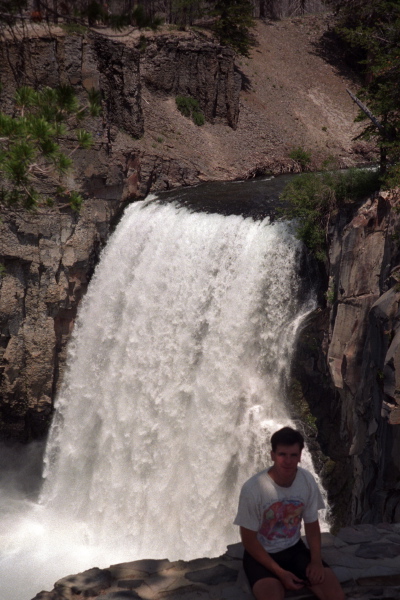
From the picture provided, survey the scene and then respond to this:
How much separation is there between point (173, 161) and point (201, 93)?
6.34 m

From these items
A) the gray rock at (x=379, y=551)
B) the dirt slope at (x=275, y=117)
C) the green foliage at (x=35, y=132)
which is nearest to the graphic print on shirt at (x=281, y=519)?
the gray rock at (x=379, y=551)

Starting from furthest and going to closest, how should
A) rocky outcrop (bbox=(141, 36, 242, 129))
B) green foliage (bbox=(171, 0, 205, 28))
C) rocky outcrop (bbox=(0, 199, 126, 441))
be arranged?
green foliage (bbox=(171, 0, 205, 28)) → rocky outcrop (bbox=(141, 36, 242, 129)) → rocky outcrop (bbox=(0, 199, 126, 441))

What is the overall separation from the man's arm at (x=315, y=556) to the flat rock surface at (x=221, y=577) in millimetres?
174

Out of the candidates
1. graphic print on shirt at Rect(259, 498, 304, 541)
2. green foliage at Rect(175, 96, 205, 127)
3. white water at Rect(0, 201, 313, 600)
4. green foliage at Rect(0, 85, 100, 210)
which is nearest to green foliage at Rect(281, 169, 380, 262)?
white water at Rect(0, 201, 313, 600)

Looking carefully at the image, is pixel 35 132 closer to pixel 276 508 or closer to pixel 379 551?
pixel 276 508

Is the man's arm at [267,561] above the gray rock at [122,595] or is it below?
above

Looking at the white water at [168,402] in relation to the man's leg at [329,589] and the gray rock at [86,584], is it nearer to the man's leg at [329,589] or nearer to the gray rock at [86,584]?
the gray rock at [86,584]

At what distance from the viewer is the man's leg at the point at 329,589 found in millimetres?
4012

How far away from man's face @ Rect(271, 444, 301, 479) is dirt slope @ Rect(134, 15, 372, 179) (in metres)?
16.4

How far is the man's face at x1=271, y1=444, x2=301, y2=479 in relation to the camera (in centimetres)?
393

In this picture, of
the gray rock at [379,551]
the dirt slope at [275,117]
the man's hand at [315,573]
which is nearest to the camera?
the man's hand at [315,573]

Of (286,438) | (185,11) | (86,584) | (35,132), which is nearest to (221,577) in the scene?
(86,584)

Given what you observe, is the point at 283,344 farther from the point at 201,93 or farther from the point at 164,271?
the point at 201,93

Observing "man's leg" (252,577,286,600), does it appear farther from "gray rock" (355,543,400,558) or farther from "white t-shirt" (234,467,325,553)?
"gray rock" (355,543,400,558)
